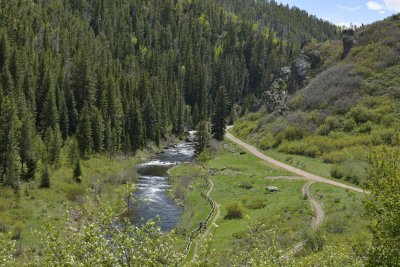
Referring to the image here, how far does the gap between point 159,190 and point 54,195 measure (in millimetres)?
17148

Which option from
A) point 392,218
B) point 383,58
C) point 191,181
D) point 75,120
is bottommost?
point 191,181

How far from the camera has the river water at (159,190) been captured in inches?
2386

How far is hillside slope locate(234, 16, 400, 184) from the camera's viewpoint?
79688mm

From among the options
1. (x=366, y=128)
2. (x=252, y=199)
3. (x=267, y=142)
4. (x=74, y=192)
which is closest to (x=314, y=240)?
(x=252, y=199)

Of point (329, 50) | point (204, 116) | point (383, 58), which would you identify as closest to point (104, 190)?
point (383, 58)

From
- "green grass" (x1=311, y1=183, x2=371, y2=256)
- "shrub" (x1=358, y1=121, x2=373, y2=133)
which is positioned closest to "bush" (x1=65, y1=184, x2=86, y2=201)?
"green grass" (x1=311, y1=183, x2=371, y2=256)

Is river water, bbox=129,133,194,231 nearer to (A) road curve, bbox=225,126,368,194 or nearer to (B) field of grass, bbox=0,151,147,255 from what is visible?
(B) field of grass, bbox=0,151,147,255

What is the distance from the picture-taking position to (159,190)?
76125 millimetres

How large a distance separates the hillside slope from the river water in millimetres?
21418

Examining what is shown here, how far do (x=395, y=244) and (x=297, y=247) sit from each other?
23.1m

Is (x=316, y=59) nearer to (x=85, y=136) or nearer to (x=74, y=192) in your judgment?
(x=85, y=136)

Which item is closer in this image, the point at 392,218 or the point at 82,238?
the point at 82,238

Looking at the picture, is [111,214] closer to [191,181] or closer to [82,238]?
[82,238]

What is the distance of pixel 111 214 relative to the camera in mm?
15555
